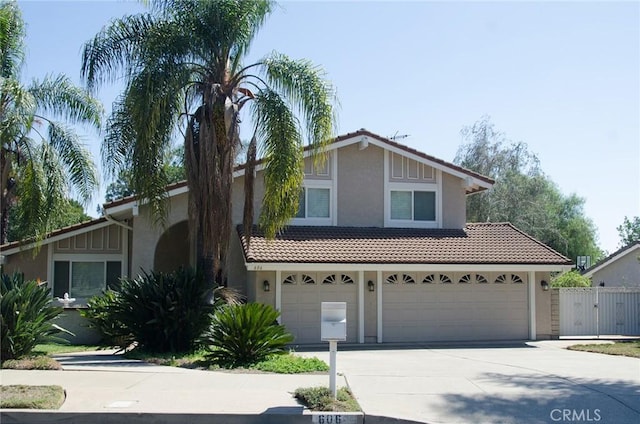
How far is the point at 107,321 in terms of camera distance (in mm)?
17484

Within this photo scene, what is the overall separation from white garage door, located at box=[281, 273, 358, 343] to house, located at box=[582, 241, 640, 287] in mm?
18344

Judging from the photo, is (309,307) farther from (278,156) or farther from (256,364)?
(256,364)

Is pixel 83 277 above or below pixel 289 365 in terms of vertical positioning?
above

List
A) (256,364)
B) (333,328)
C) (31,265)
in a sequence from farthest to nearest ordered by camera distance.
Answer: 1. (31,265)
2. (256,364)
3. (333,328)

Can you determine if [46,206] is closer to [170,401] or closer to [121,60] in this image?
[121,60]

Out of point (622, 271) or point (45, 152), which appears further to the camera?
point (622, 271)

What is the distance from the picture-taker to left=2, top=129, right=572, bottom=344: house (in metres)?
19.8

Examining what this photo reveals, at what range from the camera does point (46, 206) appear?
711 inches

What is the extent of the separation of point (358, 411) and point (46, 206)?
38.7 ft

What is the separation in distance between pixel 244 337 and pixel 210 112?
5.54 meters

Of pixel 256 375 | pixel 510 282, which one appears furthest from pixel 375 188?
pixel 256 375

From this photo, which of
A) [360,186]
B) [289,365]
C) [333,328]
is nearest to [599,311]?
[360,186]

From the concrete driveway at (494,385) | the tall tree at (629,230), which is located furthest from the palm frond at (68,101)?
the tall tree at (629,230)

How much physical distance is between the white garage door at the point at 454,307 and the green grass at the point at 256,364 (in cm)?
631
